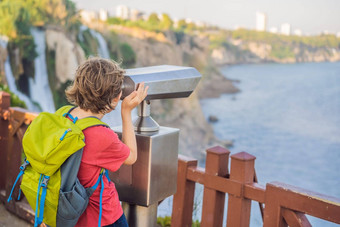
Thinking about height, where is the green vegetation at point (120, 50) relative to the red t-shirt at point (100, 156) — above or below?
below

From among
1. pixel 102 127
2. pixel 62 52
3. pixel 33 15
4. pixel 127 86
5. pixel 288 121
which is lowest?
pixel 288 121

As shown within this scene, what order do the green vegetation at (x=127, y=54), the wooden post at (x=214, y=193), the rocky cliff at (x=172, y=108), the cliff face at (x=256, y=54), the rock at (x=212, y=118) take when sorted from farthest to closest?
1. the cliff face at (x=256, y=54)
2. the rock at (x=212, y=118)
3. the rocky cliff at (x=172, y=108)
4. the green vegetation at (x=127, y=54)
5. the wooden post at (x=214, y=193)

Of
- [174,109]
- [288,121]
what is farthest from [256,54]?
[174,109]

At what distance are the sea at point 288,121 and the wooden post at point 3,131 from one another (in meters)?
10.1

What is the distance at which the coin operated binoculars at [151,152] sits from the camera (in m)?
1.33

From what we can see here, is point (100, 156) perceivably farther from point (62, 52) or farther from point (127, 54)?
point (127, 54)

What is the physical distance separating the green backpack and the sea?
37.4ft

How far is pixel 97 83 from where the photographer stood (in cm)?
122

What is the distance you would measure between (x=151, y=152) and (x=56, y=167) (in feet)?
1.09

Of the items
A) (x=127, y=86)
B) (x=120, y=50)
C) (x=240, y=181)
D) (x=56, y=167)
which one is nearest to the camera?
(x=56, y=167)

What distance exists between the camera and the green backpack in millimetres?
1179

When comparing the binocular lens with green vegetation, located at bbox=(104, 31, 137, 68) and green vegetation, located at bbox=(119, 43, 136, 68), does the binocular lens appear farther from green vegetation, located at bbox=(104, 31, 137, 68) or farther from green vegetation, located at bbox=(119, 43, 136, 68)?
green vegetation, located at bbox=(119, 43, 136, 68)

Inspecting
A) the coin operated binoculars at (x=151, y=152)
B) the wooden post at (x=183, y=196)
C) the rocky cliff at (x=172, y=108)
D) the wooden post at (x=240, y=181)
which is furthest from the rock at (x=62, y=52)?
the coin operated binoculars at (x=151, y=152)

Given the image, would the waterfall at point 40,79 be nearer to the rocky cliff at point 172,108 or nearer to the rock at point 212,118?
the rocky cliff at point 172,108
